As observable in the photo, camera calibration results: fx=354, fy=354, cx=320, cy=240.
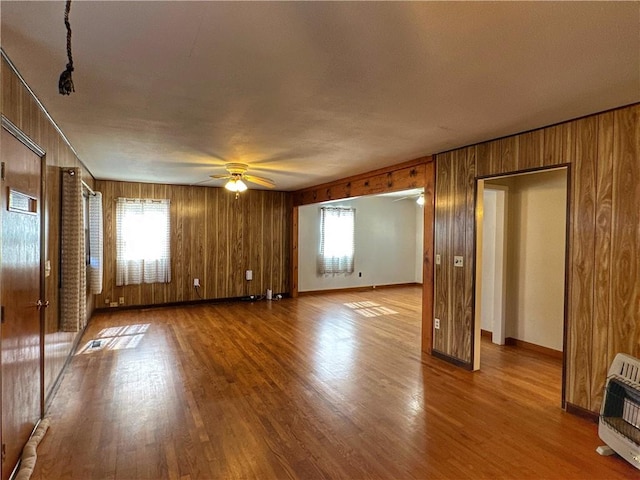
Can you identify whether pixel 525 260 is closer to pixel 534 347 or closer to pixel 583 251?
pixel 534 347

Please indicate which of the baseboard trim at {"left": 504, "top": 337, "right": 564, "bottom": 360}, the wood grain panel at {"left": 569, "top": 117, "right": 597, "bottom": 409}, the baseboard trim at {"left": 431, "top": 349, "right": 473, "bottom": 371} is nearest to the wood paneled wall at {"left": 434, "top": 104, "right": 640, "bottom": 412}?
the wood grain panel at {"left": 569, "top": 117, "right": 597, "bottom": 409}

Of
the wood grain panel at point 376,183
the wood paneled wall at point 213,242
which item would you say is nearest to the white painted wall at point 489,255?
the wood grain panel at point 376,183

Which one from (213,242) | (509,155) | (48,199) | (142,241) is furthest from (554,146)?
(142,241)

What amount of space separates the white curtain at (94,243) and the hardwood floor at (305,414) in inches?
29.3

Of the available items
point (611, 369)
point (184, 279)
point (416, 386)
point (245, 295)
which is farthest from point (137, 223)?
point (611, 369)

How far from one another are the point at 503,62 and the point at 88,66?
2183 mm

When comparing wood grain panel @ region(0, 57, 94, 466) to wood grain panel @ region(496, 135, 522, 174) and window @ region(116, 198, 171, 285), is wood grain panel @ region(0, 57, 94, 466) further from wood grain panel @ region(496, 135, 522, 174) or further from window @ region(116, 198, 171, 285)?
wood grain panel @ region(496, 135, 522, 174)

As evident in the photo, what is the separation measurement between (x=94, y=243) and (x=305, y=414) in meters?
3.81

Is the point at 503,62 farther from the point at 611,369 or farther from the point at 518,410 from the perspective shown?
the point at 518,410

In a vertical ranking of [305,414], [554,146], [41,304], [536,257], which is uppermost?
[554,146]

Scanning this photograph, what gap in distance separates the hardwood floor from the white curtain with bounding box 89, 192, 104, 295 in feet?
2.44

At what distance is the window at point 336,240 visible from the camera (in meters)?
8.34

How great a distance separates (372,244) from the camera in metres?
9.14

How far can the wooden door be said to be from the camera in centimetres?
190
